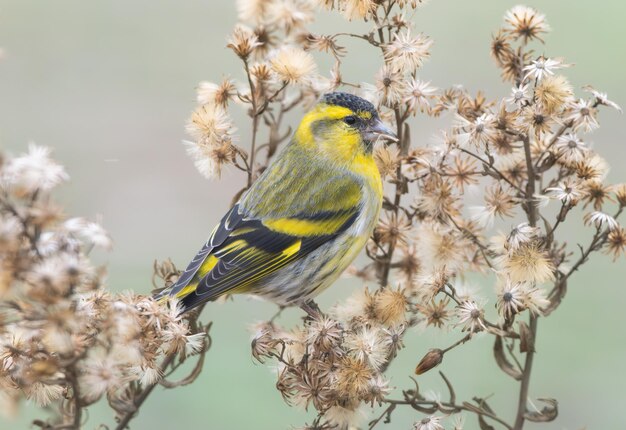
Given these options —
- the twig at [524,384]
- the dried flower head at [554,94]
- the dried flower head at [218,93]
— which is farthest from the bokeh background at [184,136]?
the dried flower head at [554,94]

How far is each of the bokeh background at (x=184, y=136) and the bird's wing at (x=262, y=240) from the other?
6.13 feet

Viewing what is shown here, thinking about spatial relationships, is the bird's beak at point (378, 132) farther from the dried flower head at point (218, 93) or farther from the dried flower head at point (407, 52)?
the dried flower head at point (218, 93)

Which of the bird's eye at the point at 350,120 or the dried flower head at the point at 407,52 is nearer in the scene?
the dried flower head at the point at 407,52

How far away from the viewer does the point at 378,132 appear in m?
3.24

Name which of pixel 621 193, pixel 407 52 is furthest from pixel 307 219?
pixel 621 193

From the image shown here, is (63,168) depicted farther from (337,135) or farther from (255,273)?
(337,135)

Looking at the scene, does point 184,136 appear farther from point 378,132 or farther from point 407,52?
point 407,52

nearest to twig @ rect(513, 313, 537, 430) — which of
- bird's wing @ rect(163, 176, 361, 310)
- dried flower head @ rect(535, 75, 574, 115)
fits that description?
dried flower head @ rect(535, 75, 574, 115)

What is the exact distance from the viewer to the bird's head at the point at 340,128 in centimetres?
334

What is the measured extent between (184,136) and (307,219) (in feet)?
19.3

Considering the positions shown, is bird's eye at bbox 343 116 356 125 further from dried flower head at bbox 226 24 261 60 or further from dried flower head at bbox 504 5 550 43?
dried flower head at bbox 504 5 550 43

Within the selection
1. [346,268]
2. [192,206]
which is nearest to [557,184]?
[346,268]

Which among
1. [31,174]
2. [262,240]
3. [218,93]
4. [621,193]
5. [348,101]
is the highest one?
[348,101]

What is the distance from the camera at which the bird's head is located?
11.0 feet
